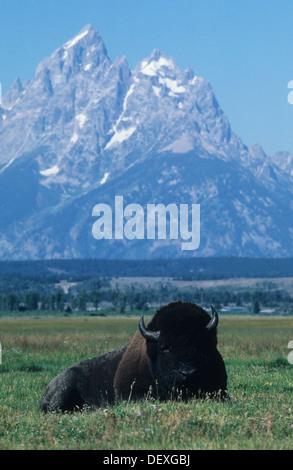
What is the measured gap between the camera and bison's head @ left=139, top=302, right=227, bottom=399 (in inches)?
589

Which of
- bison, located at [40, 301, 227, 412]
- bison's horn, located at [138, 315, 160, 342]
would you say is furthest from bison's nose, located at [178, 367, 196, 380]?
bison's horn, located at [138, 315, 160, 342]

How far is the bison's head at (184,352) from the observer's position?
589 inches

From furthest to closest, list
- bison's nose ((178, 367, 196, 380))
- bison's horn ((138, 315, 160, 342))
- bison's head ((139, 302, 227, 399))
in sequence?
1. bison's horn ((138, 315, 160, 342))
2. bison's head ((139, 302, 227, 399))
3. bison's nose ((178, 367, 196, 380))

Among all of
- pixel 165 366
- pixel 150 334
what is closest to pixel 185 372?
pixel 165 366

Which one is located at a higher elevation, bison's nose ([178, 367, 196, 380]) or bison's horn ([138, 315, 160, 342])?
bison's horn ([138, 315, 160, 342])

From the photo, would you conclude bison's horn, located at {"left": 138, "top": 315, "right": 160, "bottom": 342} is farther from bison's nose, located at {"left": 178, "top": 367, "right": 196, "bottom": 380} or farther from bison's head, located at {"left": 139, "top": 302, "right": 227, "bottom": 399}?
bison's nose, located at {"left": 178, "top": 367, "right": 196, "bottom": 380}

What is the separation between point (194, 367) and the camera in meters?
14.9

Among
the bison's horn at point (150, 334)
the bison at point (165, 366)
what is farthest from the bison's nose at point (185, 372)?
the bison's horn at point (150, 334)

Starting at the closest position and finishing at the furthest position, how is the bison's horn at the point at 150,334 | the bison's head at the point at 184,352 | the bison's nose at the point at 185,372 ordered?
the bison's nose at the point at 185,372, the bison's head at the point at 184,352, the bison's horn at the point at 150,334

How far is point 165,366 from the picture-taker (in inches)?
596

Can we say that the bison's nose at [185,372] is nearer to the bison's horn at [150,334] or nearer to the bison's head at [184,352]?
the bison's head at [184,352]

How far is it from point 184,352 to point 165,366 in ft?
1.52
